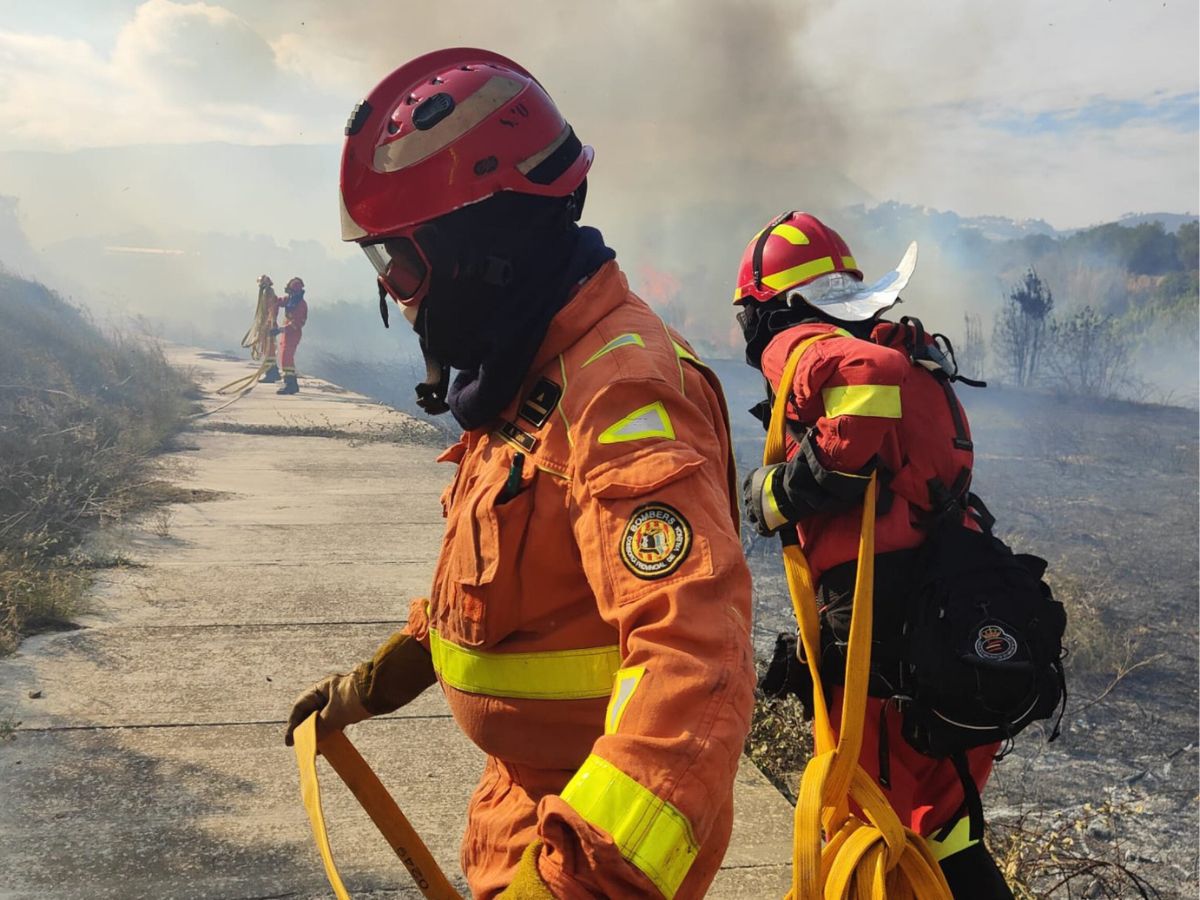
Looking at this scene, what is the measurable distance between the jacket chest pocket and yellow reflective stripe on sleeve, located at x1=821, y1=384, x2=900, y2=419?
1276mm

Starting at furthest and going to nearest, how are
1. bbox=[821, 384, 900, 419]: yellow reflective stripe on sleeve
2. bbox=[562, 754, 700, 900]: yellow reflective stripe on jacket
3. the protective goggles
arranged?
bbox=[821, 384, 900, 419]: yellow reflective stripe on sleeve < the protective goggles < bbox=[562, 754, 700, 900]: yellow reflective stripe on jacket

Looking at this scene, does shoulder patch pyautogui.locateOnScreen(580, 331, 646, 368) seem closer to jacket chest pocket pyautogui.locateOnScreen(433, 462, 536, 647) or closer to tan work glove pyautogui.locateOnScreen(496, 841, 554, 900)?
jacket chest pocket pyautogui.locateOnScreen(433, 462, 536, 647)

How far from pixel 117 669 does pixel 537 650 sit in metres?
3.16

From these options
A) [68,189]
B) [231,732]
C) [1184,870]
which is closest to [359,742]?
[231,732]

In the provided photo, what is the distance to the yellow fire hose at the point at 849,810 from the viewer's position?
6.76ft

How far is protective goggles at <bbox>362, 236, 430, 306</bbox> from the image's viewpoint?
5.20ft

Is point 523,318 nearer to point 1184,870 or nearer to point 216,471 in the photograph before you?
point 1184,870

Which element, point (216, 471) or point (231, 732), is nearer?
point (231, 732)

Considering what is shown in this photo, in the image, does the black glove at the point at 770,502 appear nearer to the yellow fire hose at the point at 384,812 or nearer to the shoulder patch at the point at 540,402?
the yellow fire hose at the point at 384,812

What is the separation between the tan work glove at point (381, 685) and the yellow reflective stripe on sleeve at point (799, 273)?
1703mm

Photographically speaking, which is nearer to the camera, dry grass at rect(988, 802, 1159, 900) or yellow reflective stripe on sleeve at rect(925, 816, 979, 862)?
yellow reflective stripe on sleeve at rect(925, 816, 979, 862)

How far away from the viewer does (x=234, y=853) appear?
2750mm

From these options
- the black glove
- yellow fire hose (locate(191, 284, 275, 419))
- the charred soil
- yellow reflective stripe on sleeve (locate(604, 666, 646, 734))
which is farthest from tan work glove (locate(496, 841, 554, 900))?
yellow fire hose (locate(191, 284, 275, 419))

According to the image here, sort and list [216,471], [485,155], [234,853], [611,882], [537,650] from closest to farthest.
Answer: [611,882] → [537,650] → [485,155] → [234,853] → [216,471]
